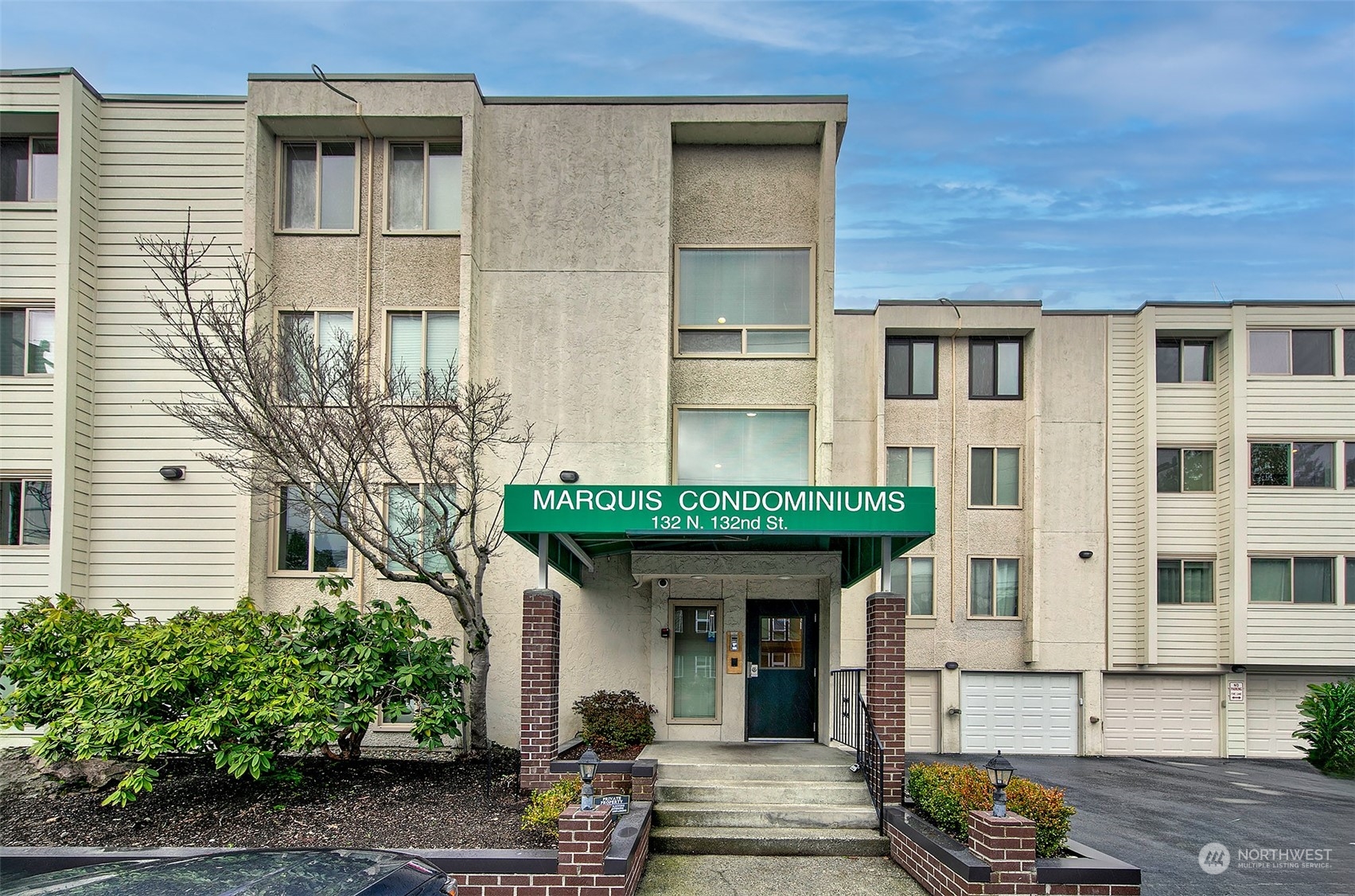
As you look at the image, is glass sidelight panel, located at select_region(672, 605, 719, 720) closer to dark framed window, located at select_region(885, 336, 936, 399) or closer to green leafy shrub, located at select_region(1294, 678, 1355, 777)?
dark framed window, located at select_region(885, 336, 936, 399)

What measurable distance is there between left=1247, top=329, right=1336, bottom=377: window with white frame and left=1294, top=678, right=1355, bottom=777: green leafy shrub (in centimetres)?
664

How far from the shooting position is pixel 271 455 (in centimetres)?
1022

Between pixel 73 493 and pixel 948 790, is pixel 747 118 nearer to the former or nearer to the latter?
pixel 948 790

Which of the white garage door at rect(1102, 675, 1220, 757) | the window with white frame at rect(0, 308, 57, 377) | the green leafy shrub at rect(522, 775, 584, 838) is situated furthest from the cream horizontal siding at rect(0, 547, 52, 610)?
the white garage door at rect(1102, 675, 1220, 757)

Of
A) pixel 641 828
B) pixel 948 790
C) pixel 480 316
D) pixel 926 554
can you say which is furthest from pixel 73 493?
pixel 926 554

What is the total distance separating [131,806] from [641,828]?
525cm

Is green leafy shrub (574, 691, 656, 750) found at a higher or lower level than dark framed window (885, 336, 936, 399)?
lower

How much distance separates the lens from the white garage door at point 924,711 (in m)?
20.5

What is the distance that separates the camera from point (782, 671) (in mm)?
13758

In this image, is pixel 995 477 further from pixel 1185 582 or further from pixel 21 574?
pixel 21 574

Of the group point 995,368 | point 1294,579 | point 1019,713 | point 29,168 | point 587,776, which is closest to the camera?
point 587,776

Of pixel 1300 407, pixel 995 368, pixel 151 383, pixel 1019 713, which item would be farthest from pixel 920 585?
pixel 151 383

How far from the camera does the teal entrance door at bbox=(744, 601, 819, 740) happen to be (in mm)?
13523

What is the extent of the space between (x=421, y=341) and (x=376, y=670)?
5345 mm
